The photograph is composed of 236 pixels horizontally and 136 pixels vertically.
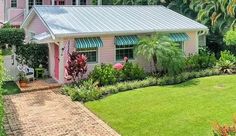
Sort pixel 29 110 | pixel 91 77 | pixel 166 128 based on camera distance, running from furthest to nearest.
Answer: pixel 91 77 < pixel 29 110 < pixel 166 128

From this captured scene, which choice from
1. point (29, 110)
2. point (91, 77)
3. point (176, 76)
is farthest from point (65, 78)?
point (176, 76)

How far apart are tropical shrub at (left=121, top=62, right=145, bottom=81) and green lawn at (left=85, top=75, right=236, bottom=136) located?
6.99 feet

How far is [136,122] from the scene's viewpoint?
1678 cm

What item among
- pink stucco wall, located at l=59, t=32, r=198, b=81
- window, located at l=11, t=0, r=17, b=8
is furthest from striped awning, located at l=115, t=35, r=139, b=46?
window, located at l=11, t=0, r=17, b=8

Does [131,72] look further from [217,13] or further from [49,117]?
[217,13]

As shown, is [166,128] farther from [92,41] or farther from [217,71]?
[217,71]

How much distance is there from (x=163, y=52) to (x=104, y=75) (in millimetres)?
4246

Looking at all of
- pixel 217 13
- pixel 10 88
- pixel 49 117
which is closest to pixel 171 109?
pixel 49 117

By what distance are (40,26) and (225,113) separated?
16225 mm

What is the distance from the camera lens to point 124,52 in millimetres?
26703

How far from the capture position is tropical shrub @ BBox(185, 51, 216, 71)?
89.2 feet

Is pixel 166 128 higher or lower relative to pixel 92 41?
lower

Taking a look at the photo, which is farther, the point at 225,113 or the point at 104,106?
the point at 104,106

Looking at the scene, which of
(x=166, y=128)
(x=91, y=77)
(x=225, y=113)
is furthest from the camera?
(x=91, y=77)
